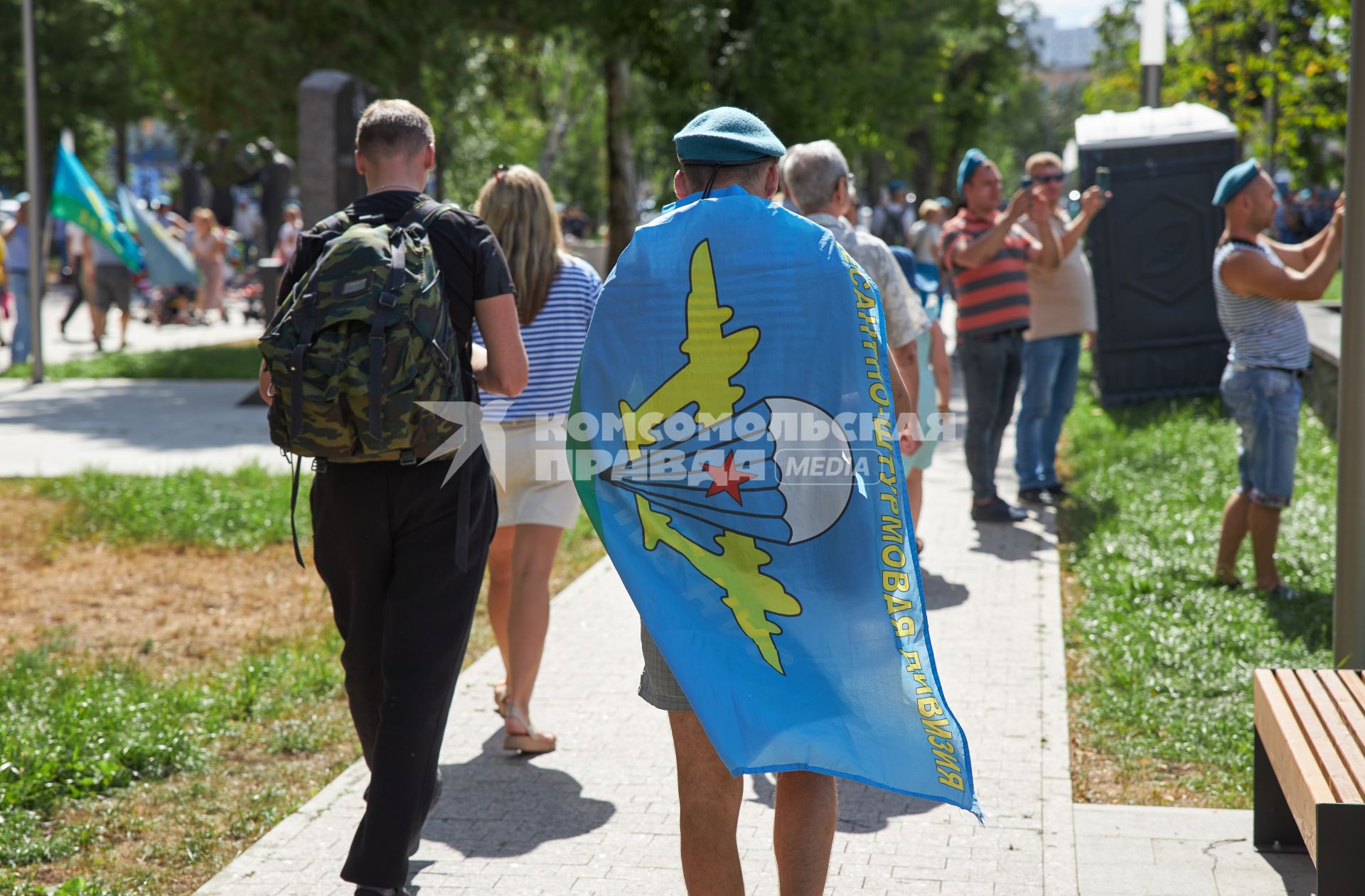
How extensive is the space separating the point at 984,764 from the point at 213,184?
3067cm

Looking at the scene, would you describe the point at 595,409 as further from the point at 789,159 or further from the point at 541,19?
the point at 541,19

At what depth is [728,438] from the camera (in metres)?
2.97

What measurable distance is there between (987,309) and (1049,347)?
38.8 inches

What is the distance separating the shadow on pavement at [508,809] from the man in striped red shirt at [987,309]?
428cm

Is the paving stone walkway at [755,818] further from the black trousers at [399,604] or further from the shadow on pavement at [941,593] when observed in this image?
the black trousers at [399,604]

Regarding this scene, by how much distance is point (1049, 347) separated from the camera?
894 centimetres

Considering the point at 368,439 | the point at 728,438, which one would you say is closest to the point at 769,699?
the point at 728,438

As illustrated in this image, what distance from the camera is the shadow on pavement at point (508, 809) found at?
13.5ft

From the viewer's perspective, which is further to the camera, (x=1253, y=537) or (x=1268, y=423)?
(x=1253, y=537)

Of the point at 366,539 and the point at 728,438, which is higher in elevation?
the point at 728,438

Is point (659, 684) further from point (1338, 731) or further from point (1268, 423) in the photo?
point (1268, 423)

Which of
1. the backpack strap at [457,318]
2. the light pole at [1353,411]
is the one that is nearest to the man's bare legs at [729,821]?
the backpack strap at [457,318]

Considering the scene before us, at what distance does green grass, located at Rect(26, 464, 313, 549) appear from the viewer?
8.23 m

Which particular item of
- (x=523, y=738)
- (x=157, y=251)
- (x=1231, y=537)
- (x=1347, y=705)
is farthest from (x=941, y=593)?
(x=157, y=251)
